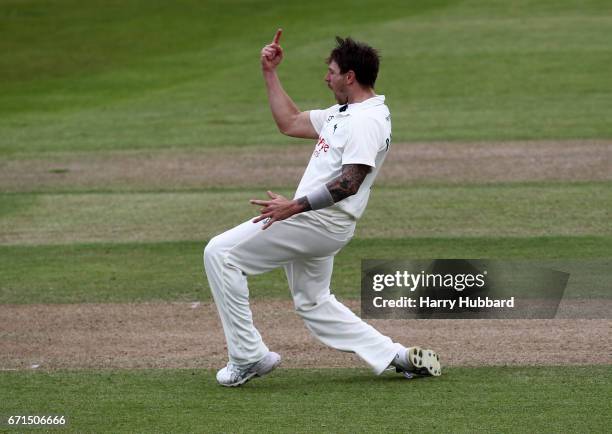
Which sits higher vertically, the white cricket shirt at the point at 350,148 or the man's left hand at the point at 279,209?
the white cricket shirt at the point at 350,148

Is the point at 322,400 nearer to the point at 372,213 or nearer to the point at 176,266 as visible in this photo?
the point at 176,266

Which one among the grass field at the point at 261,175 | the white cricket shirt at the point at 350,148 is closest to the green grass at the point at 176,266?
the grass field at the point at 261,175

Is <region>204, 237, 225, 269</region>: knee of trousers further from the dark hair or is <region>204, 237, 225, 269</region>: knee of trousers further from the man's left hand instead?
the dark hair

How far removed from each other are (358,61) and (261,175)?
1081 cm

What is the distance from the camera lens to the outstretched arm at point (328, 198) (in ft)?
25.8

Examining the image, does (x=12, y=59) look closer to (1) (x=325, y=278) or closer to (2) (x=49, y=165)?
(2) (x=49, y=165)

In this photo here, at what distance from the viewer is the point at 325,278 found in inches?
333

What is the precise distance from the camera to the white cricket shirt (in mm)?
7930

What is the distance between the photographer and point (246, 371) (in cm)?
834

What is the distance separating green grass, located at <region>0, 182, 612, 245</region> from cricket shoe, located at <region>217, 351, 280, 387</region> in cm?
628

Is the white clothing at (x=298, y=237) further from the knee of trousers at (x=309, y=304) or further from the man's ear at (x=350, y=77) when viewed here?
the knee of trousers at (x=309, y=304)

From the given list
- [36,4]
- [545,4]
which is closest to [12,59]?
[36,4]

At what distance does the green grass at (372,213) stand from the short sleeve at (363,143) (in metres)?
6.55

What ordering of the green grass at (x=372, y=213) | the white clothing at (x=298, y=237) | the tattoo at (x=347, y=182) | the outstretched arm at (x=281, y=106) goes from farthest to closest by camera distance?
the green grass at (x=372, y=213) < the outstretched arm at (x=281, y=106) < the white clothing at (x=298, y=237) < the tattoo at (x=347, y=182)
